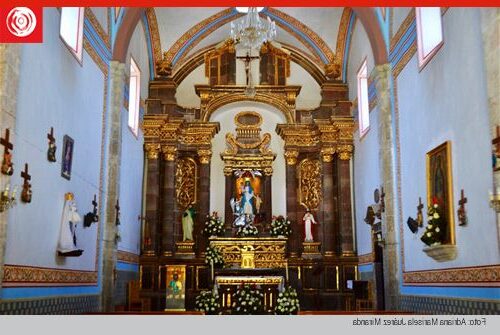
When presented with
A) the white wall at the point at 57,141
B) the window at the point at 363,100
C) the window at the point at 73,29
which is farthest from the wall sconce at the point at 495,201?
the window at the point at 363,100

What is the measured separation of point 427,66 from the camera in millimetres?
10633

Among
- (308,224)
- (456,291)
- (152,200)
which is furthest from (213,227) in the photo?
(456,291)

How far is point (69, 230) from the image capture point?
10164mm

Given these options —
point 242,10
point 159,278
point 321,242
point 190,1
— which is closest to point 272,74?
point 242,10

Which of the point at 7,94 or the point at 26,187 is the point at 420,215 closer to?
the point at 26,187

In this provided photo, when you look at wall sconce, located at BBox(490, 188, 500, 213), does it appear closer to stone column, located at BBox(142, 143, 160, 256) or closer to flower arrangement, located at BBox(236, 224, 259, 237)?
flower arrangement, located at BBox(236, 224, 259, 237)

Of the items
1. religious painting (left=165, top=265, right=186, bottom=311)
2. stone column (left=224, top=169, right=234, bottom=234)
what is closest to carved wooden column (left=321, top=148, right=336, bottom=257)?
stone column (left=224, top=169, right=234, bottom=234)

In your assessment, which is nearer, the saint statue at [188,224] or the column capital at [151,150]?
the saint statue at [188,224]

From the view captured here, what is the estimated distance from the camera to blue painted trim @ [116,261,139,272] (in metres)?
14.4

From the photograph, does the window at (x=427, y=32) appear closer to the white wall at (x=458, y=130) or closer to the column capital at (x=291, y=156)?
the white wall at (x=458, y=130)

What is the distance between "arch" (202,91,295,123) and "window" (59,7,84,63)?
7.30m

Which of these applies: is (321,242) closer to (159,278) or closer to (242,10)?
(159,278)

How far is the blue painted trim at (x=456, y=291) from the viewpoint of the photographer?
793 centimetres

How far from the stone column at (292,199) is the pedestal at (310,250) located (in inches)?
10.3
